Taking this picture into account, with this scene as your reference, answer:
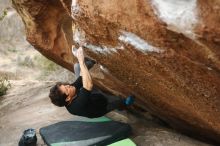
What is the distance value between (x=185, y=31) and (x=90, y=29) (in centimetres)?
190

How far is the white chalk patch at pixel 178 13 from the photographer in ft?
12.2

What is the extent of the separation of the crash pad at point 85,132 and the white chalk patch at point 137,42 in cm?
206

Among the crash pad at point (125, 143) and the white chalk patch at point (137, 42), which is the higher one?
the white chalk patch at point (137, 42)

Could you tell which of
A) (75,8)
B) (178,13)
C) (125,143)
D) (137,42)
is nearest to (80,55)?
(75,8)

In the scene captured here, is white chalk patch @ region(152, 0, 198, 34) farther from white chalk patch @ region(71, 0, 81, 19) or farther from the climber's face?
the climber's face

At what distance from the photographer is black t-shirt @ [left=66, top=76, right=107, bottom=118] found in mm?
5773

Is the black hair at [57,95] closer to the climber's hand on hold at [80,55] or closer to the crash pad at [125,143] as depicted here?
the climber's hand on hold at [80,55]

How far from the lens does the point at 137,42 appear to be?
477 cm

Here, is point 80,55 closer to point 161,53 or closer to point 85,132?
point 85,132

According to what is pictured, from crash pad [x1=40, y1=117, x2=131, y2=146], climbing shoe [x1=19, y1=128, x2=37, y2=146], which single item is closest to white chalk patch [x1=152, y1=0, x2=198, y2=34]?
crash pad [x1=40, y1=117, x2=131, y2=146]

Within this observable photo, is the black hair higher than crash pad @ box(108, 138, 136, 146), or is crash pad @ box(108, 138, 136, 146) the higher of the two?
the black hair

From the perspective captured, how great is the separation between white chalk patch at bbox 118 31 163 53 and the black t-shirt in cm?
118

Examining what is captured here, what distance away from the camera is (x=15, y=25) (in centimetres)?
2002

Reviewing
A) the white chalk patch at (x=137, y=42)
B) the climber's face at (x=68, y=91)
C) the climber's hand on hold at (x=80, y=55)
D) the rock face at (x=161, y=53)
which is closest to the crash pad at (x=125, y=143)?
the rock face at (x=161, y=53)
